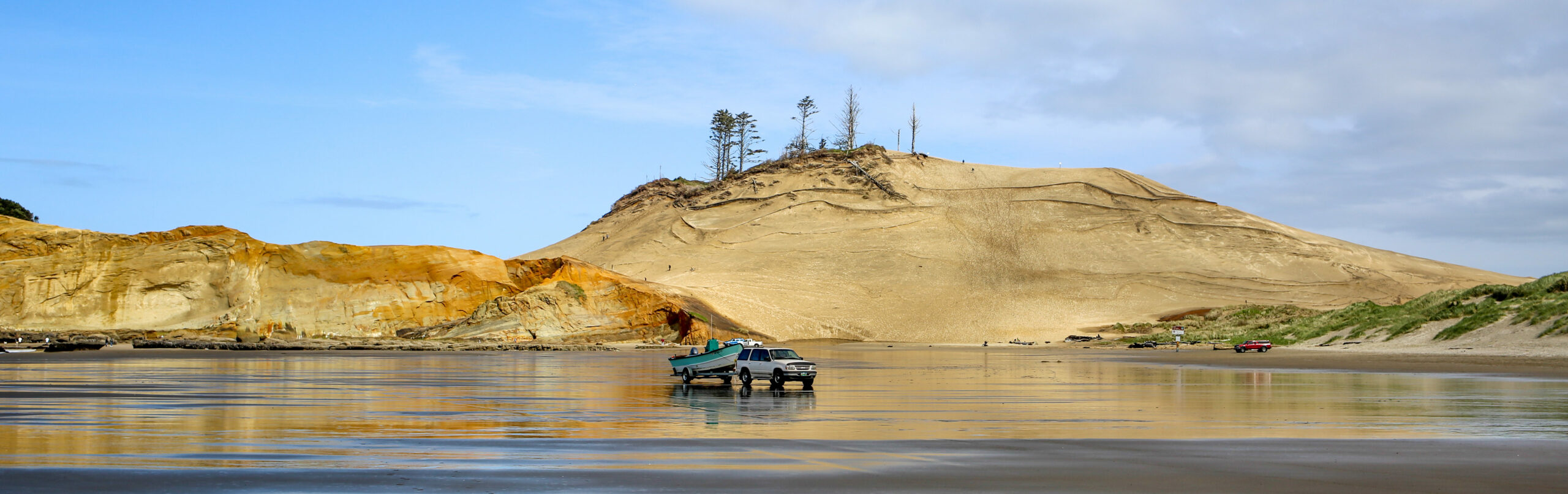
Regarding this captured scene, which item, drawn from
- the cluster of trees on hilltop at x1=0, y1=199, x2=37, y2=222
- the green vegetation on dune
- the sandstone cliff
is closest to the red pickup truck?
the green vegetation on dune

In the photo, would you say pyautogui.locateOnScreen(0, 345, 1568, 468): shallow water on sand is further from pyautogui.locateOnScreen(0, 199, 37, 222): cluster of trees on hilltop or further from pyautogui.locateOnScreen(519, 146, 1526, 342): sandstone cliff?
pyautogui.locateOnScreen(0, 199, 37, 222): cluster of trees on hilltop

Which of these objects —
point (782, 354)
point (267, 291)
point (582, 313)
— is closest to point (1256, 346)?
point (782, 354)

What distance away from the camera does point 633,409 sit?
21188 mm

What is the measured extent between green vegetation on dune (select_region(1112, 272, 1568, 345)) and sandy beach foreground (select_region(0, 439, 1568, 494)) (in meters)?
39.9

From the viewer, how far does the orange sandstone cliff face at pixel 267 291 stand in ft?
241

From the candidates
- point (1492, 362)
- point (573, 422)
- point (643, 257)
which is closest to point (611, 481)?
point (573, 422)

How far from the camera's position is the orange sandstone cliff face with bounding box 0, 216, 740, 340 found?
2889 inches

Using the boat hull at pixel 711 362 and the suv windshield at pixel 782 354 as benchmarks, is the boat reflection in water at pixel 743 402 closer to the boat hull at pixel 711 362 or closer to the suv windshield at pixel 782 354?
the boat hull at pixel 711 362

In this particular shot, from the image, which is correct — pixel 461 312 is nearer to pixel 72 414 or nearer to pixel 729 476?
pixel 72 414

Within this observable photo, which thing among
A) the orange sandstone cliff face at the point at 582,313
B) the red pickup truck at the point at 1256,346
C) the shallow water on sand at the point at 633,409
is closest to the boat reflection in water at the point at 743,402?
the shallow water on sand at the point at 633,409

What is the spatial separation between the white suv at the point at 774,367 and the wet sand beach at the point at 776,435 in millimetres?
844

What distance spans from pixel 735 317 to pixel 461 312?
833 inches

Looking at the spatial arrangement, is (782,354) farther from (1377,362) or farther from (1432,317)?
(1432,317)

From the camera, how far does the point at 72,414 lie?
1845 centimetres
